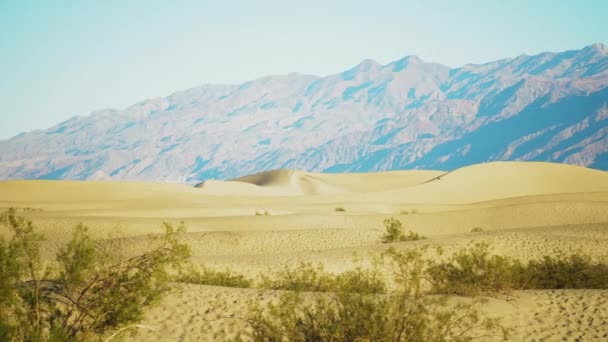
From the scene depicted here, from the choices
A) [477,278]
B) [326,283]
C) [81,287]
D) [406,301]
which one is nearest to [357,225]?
[326,283]

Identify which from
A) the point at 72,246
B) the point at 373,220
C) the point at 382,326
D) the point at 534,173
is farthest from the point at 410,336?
the point at 534,173

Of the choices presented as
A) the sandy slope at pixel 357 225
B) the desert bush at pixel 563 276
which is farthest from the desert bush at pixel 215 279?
the desert bush at pixel 563 276

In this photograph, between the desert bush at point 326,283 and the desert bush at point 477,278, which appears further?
the desert bush at point 477,278

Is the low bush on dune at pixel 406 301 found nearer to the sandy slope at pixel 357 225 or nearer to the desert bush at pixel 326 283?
the desert bush at pixel 326 283

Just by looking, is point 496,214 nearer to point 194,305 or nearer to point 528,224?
point 528,224

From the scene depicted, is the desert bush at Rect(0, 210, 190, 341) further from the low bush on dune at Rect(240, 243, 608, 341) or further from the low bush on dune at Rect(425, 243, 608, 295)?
the low bush on dune at Rect(425, 243, 608, 295)

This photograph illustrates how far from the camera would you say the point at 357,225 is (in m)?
31.4

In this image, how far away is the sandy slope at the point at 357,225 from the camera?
10758 millimetres

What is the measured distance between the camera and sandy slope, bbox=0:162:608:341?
1076cm

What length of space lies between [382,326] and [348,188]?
102 metres

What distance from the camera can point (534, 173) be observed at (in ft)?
266

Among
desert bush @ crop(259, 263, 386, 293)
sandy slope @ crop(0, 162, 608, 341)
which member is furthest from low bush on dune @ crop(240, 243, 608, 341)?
sandy slope @ crop(0, 162, 608, 341)

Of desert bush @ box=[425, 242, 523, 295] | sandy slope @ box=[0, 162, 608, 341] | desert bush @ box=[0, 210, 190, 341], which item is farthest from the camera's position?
desert bush @ box=[425, 242, 523, 295]

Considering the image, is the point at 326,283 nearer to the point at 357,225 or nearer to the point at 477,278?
the point at 477,278
